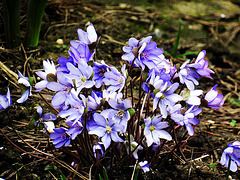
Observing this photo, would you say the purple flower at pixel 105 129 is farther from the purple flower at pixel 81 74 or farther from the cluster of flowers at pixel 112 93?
the purple flower at pixel 81 74

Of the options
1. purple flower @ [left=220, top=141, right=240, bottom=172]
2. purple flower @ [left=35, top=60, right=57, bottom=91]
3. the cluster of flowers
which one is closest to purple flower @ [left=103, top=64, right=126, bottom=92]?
the cluster of flowers

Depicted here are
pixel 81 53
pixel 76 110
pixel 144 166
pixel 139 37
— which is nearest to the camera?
pixel 76 110

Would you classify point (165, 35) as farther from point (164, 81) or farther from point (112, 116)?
point (112, 116)

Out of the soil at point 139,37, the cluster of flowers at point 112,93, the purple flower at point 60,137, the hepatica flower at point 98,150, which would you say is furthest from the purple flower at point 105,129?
the soil at point 139,37

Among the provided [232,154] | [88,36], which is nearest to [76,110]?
[88,36]

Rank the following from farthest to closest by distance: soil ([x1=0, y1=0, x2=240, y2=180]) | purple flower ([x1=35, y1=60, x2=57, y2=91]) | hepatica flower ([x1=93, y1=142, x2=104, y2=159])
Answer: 1. soil ([x1=0, y1=0, x2=240, y2=180])
2. hepatica flower ([x1=93, y1=142, x2=104, y2=159])
3. purple flower ([x1=35, y1=60, x2=57, y2=91])

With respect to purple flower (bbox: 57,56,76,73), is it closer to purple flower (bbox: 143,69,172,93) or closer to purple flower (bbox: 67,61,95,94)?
purple flower (bbox: 67,61,95,94)

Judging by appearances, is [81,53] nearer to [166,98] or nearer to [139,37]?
[166,98]
